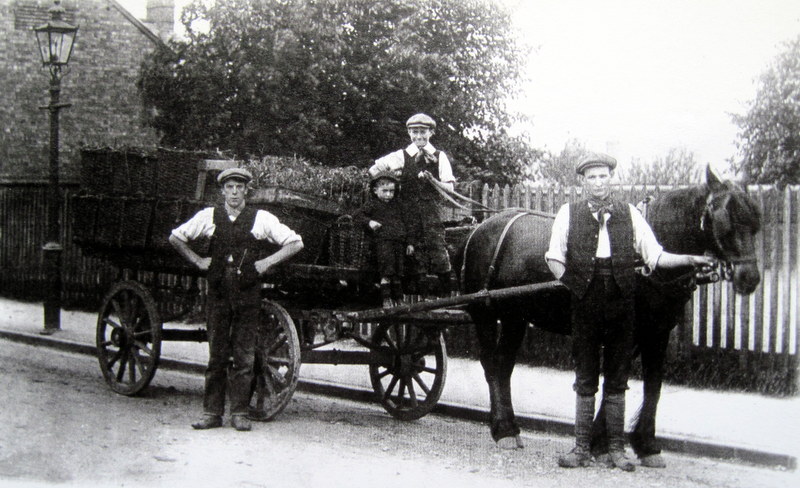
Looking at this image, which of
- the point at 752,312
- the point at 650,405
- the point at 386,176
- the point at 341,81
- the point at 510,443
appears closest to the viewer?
the point at 650,405

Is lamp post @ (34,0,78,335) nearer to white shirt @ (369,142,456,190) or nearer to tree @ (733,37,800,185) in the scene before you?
white shirt @ (369,142,456,190)

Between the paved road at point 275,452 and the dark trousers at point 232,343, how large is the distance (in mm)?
265

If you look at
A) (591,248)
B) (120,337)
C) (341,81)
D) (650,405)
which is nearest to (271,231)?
(120,337)

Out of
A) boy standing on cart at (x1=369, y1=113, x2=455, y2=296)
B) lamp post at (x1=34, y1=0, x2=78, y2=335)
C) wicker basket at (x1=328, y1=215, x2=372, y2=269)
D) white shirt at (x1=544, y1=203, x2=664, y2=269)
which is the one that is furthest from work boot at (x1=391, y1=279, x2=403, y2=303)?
lamp post at (x1=34, y1=0, x2=78, y2=335)

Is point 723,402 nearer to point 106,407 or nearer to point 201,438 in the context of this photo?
point 201,438

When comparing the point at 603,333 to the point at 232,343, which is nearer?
the point at 603,333

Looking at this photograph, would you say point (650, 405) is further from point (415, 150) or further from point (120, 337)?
point (120, 337)

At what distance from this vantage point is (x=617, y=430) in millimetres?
5348

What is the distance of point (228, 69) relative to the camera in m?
17.4

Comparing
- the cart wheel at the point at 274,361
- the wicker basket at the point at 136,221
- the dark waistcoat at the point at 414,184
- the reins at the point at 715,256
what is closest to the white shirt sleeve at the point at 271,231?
the cart wheel at the point at 274,361

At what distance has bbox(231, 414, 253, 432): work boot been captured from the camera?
21.0 ft

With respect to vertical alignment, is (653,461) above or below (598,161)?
below

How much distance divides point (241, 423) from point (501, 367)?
79.5 inches

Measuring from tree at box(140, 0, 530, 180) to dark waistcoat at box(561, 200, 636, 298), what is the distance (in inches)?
378
